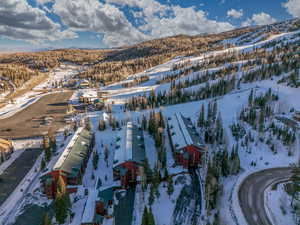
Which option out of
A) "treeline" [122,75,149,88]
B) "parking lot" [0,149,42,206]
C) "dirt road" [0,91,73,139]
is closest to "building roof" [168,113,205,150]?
A: "parking lot" [0,149,42,206]

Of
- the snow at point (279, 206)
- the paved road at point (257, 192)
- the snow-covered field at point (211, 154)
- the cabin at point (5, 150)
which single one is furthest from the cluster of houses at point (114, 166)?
the cabin at point (5, 150)

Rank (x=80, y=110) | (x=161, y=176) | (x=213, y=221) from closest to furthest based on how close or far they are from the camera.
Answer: (x=213, y=221) → (x=161, y=176) → (x=80, y=110)

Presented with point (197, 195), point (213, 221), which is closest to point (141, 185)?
point (197, 195)

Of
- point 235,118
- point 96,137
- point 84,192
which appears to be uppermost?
point 235,118

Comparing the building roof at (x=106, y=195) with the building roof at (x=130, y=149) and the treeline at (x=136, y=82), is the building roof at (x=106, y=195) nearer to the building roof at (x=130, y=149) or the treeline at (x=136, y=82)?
the building roof at (x=130, y=149)

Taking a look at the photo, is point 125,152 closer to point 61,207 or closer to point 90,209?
point 90,209

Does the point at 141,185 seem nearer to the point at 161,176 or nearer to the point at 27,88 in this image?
the point at 161,176

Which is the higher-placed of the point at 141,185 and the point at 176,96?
the point at 176,96
